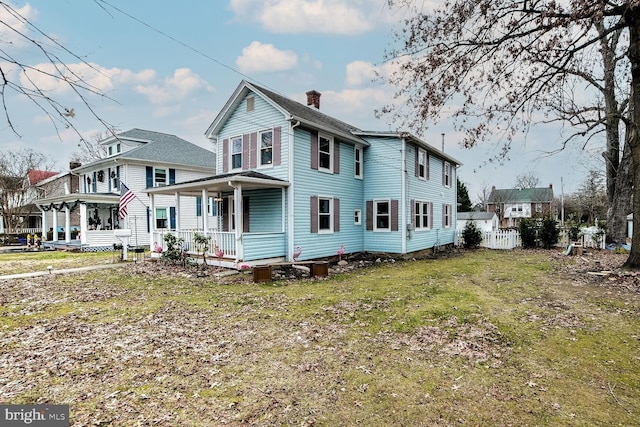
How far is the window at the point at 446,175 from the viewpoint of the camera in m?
22.1

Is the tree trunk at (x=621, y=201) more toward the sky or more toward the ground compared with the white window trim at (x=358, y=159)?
more toward the ground

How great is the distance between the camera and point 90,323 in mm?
6699

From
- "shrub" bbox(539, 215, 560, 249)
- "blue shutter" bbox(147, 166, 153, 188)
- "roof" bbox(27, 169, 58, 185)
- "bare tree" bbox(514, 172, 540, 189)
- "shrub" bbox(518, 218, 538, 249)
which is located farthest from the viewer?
"bare tree" bbox(514, 172, 540, 189)

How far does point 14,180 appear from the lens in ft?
98.1

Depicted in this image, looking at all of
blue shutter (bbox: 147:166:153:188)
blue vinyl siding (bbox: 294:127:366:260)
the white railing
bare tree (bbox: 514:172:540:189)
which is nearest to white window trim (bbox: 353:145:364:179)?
blue vinyl siding (bbox: 294:127:366:260)

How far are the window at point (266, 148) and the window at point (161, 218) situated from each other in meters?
12.3

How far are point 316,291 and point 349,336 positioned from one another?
3.66 m

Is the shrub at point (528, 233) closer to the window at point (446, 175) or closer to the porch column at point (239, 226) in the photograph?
the window at point (446, 175)

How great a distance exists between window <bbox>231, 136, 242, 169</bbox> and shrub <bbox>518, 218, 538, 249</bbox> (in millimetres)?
17562

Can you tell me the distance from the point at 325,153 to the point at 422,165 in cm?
623

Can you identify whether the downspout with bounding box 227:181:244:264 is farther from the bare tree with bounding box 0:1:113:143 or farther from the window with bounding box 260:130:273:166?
the bare tree with bounding box 0:1:113:143

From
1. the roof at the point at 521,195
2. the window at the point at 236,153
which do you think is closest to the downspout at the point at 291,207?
the window at the point at 236,153

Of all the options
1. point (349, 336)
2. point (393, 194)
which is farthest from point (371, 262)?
point (349, 336)

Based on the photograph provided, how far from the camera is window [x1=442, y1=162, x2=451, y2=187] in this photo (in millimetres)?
22078
